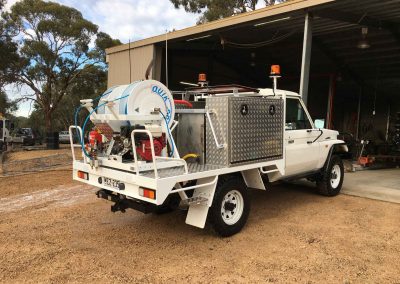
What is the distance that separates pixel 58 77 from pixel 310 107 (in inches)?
839

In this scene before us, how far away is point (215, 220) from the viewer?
4738 millimetres

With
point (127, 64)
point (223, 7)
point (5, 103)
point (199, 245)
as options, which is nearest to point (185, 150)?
point (199, 245)

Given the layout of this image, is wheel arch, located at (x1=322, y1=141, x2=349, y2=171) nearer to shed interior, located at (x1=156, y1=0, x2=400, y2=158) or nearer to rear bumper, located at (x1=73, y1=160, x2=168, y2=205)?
shed interior, located at (x1=156, y1=0, x2=400, y2=158)

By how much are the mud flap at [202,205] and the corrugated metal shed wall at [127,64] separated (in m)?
8.71

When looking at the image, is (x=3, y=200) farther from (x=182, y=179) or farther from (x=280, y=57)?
(x=280, y=57)

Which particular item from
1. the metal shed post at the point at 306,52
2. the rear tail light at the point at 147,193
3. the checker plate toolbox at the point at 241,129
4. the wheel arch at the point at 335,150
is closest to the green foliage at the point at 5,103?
the metal shed post at the point at 306,52

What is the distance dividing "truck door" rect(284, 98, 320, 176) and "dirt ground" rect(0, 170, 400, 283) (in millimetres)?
781

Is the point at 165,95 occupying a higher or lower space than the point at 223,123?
higher

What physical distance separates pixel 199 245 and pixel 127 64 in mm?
10333

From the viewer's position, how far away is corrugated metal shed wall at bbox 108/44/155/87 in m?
13.0

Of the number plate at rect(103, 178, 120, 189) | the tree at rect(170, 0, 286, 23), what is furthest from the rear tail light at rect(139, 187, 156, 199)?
the tree at rect(170, 0, 286, 23)

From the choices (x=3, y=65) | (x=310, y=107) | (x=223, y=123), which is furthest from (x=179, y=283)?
(x=3, y=65)

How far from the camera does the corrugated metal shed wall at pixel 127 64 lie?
13.0 meters

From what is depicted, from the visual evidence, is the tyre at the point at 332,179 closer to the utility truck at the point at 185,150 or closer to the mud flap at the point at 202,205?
the utility truck at the point at 185,150
